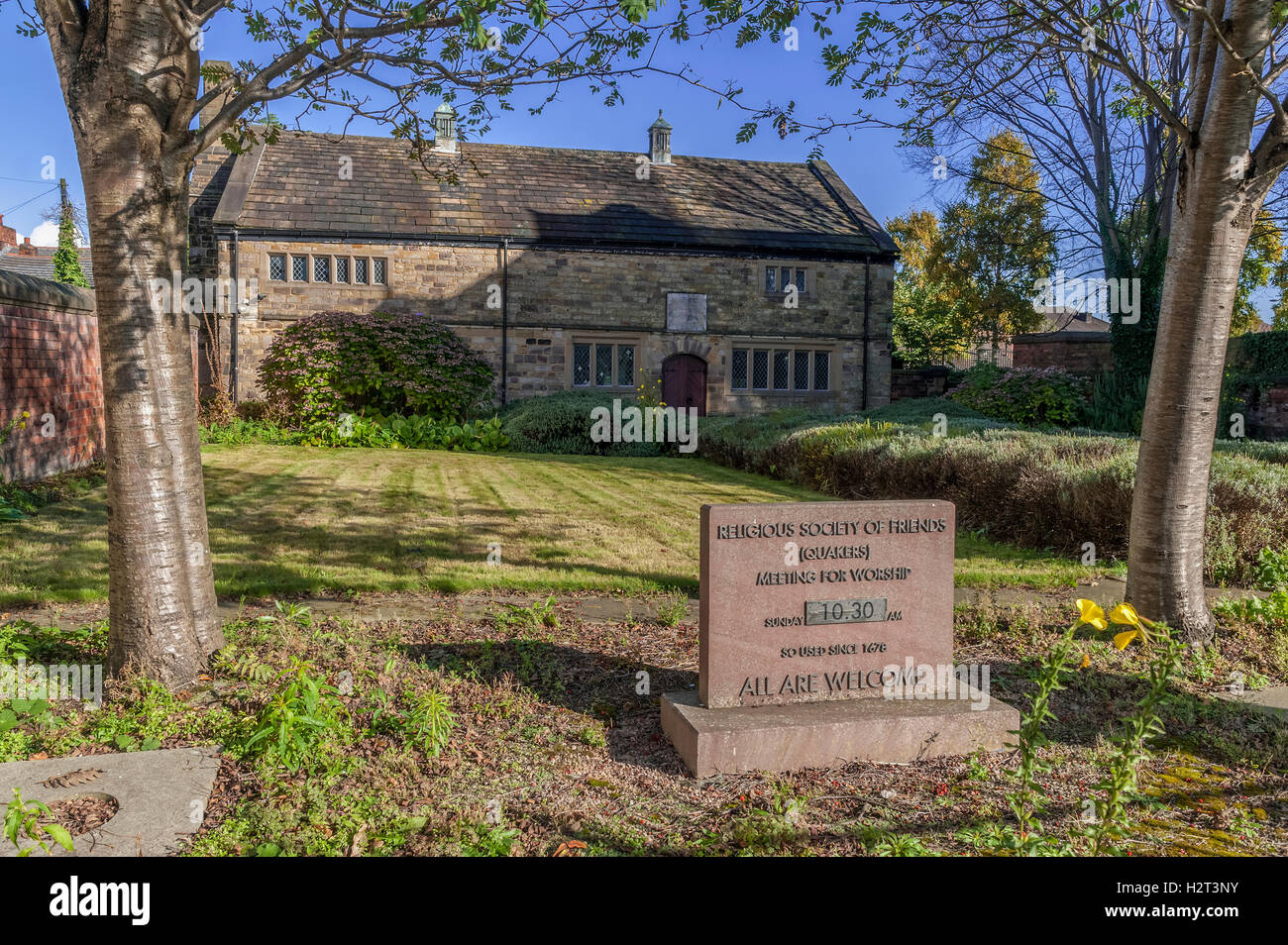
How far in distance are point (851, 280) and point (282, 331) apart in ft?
50.1

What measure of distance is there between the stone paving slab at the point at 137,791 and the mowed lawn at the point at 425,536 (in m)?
2.83

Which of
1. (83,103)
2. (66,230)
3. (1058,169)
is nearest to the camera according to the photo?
(83,103)

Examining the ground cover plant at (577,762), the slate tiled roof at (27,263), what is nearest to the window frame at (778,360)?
the ground cover plant at (577,762)

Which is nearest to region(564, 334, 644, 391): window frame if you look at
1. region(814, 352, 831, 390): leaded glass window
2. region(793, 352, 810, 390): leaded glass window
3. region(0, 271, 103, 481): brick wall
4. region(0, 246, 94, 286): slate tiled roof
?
region(793, 352, 810, 390): leaded glass window

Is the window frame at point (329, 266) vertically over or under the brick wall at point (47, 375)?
over

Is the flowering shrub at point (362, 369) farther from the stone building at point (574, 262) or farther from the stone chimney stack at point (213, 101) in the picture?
the stone chimney stack at point (213, 101)

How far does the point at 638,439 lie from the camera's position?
750 inches

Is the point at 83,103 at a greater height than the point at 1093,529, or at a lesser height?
greater

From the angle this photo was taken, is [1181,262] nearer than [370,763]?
No

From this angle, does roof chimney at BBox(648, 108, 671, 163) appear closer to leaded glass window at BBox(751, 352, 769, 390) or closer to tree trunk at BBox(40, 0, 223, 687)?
leaded glass window at BBox(751, 352, 769, 390)

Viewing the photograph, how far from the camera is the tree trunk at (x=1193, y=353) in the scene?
5203 millimetres

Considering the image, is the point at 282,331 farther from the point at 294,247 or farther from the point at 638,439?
the point at 638,439

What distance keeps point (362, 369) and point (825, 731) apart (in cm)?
1748
